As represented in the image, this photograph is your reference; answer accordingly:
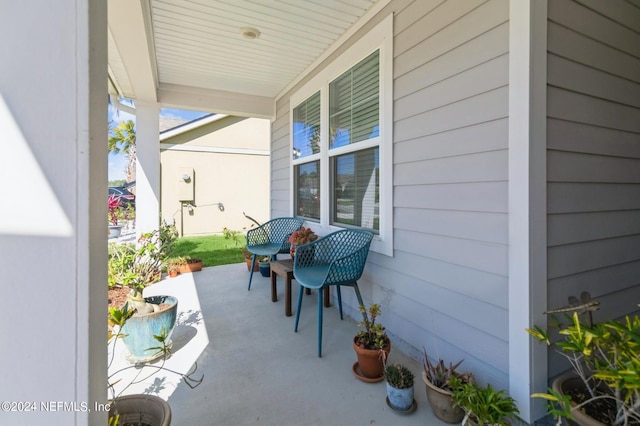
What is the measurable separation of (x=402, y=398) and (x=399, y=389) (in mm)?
55

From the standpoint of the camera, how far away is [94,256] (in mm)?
730

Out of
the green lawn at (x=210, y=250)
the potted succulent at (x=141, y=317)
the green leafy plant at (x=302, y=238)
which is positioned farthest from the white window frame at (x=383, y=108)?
the green lawn at (x=210, y=250)

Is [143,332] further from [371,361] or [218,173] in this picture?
[218,173]

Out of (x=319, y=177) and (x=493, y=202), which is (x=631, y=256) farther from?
(x=319, y=177)

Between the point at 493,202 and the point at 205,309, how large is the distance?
9.30ft

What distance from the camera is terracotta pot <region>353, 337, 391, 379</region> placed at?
6.12 ft

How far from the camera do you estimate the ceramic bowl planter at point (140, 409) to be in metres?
1.17

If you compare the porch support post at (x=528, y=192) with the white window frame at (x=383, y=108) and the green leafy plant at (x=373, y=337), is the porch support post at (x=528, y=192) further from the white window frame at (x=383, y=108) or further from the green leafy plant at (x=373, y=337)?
the white window frame at (x=383, y=108)

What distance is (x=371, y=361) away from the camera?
1876 mm

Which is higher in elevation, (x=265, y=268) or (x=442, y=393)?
(x=265, y=268)

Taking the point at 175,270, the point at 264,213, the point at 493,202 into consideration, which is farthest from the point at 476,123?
the point at 264,213

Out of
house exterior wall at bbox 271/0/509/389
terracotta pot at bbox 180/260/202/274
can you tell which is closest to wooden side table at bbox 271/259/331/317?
house exterior wall at bbox 271/0/509/389

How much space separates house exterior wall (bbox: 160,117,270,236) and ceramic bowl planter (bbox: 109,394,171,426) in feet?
25.3

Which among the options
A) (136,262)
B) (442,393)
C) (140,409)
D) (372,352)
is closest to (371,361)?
(372,352)
